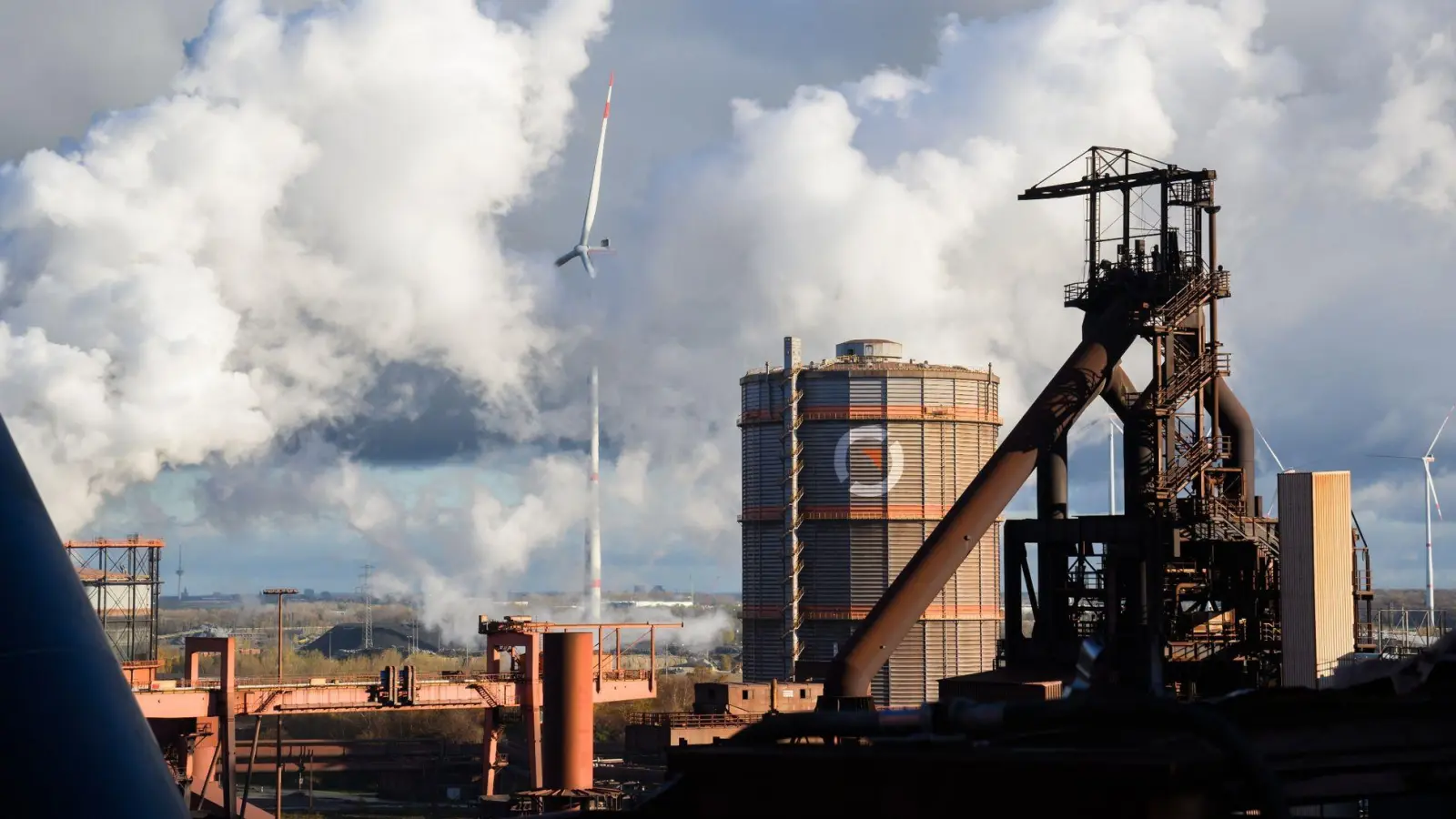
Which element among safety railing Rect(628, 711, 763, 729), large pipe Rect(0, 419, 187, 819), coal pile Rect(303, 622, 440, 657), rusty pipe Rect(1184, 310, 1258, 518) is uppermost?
rusty pipe Rect(1184, 310, 1258, 518)

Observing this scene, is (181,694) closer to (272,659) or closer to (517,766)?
(517,766)

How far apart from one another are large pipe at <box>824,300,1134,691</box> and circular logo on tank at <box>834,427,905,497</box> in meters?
21.9

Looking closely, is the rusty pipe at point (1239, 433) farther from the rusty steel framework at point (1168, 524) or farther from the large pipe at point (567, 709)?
the large pipe at point (567, 709)

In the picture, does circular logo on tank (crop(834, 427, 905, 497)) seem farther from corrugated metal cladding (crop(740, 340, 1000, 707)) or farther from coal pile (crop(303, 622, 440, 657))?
coal pile (crop(303, 622, 440, 657))

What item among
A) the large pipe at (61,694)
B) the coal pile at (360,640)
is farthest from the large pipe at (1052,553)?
the coal pile at (360,640)

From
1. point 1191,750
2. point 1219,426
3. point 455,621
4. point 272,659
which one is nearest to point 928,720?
point 1191,750

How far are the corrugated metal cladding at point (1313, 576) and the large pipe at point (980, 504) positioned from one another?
20.0ft

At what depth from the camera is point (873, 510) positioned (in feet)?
209

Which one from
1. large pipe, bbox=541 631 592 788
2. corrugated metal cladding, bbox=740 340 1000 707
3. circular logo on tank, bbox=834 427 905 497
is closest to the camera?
large pipe, bbox=541 631 592 788

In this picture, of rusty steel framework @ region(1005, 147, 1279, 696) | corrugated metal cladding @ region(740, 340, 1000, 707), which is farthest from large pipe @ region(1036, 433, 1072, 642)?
corrugated metal cladding @ region(740, 340, 1000, 707)

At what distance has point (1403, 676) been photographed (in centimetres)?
1208

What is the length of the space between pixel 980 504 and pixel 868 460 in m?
23.9

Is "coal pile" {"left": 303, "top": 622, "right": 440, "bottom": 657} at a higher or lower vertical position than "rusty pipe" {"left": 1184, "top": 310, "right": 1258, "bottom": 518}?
lower

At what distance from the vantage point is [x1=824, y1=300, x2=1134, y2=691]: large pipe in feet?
126
